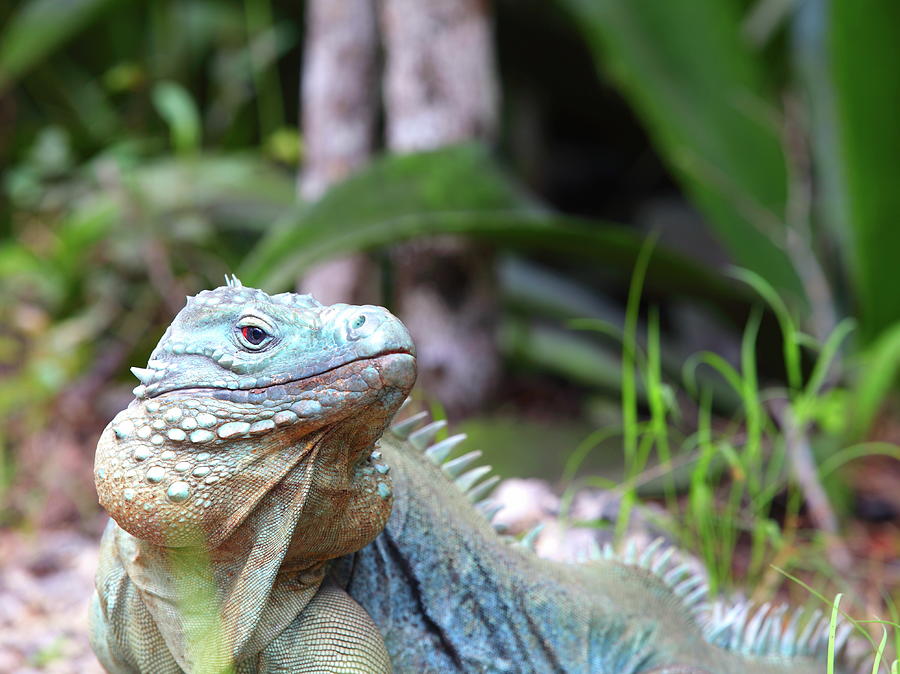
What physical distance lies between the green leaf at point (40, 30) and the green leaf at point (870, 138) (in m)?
3.78

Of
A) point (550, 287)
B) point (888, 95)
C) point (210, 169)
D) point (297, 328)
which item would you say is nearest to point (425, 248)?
point (550, 287)

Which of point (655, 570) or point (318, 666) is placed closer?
point (318, 666)

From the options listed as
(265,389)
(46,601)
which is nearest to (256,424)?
(265,389)

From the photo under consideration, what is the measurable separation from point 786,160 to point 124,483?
11.7ft

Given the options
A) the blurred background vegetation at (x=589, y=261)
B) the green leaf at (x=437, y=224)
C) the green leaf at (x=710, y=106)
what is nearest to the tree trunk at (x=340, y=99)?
the blurred background vegetation at (x=589, y=261)

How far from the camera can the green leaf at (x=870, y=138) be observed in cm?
409

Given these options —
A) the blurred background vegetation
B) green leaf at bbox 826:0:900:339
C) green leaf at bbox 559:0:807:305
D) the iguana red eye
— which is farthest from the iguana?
green leaf at bbox 826:0:900:339

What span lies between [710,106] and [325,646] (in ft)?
11.3

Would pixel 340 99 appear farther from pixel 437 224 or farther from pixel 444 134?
pixel 437 224

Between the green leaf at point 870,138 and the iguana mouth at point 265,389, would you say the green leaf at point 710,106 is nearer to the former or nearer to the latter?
the green leaf at point 870,138

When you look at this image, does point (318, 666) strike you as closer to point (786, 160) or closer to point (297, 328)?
Result: point (297, 328)

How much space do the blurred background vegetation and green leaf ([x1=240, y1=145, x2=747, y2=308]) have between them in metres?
0.01

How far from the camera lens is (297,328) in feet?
6.02

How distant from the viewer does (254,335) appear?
1831 millimetres
